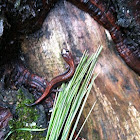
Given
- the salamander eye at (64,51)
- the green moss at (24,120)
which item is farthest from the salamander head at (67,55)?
the green moss at (24,120)

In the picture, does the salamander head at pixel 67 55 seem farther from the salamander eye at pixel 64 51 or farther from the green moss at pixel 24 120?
the green moss at pixel 24 120

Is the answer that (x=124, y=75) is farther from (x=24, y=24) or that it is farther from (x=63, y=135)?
(x=24, y=24)

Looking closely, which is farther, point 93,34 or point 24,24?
point 93,34

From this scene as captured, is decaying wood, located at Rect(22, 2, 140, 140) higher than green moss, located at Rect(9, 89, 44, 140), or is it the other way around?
decaying wood, located at Rect(22, 2, 140, 140)

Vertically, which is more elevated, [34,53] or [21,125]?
[34,53]

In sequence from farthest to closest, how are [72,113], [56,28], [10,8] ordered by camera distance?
1. [56,28]
2. [72,113]
3. [10,8]

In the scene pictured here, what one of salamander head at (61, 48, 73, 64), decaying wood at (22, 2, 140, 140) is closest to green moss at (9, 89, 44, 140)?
decaying wood at (22, 2, 140, 140)

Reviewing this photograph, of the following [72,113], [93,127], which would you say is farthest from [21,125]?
[93,127]

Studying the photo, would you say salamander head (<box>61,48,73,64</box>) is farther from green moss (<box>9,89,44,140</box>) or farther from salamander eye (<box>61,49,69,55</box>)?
green moss (<box>9,89,44,140</box>)
